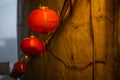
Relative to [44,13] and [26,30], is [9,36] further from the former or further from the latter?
[44,13]

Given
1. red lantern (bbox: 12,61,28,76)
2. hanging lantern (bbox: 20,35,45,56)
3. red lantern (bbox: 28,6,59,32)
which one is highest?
red lantern (bbox: 28,6,59,32)

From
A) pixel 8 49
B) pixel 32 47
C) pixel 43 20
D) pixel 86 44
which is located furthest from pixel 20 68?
pixel 8 49

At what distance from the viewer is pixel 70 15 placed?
6.38m

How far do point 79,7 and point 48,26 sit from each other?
3.84 ft

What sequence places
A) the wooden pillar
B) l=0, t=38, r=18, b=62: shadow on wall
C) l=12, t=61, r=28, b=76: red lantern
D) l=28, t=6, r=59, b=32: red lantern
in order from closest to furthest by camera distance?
l=28, t=6, r=59, b=32: red lantern, the wooden pillar, l=12, t=61, r=28, b=76: red lantern, l=0, t=38, r=18, b=62: shadow on wall

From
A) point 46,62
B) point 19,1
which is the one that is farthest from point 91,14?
point 19,1

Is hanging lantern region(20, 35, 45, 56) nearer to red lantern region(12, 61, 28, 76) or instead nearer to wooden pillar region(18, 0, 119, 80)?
wooden pillar region(18, 0, 119, 80)

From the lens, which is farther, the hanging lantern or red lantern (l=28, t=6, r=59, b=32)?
the hanging lantern

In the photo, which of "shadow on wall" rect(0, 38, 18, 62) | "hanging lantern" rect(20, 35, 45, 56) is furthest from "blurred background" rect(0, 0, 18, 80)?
"hanging lantern" rect(20, 35, 45, 56)

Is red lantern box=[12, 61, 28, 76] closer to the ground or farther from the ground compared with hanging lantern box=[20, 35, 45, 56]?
closer to the ground

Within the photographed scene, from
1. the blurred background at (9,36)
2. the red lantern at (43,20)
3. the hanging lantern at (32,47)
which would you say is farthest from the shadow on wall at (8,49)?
the red lantern at (43,20)

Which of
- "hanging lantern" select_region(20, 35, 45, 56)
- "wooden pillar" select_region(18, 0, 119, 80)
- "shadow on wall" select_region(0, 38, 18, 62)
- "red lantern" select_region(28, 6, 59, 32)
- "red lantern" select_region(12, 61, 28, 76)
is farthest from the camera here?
"shadow on wall" select_region(0, 38, 18, 62)

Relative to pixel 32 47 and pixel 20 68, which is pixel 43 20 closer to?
pixel 32 47

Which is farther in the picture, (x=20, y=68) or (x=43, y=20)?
(x=20, y=68)
